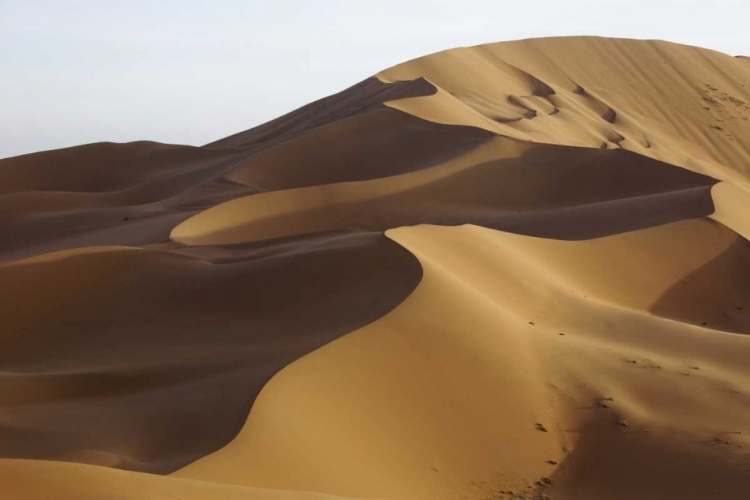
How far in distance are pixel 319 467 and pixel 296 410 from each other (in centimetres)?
50

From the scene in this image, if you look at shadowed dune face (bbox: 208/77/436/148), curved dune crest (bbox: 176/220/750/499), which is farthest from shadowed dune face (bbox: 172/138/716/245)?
shadowed dune face (bbox: 208/77/436/148)

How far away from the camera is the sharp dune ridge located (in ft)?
17.1

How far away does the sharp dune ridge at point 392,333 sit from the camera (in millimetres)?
5223

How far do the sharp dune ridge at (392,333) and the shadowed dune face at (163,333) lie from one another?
24 mm

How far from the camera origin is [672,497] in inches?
206

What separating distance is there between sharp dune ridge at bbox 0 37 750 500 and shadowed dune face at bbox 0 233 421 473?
0.9 inches

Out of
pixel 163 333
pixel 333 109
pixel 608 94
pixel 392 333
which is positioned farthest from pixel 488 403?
pixel 608 94

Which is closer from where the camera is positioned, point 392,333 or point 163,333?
point 392,333

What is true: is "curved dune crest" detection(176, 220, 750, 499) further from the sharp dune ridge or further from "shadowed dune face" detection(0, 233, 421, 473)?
"shadowed dune face" detection(0, 233, 421, 473)

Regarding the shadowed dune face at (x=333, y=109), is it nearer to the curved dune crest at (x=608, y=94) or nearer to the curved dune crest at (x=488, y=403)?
the curved dune crest at (x=608, y=94)

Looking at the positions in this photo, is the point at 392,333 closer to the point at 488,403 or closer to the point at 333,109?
the point at 488,403

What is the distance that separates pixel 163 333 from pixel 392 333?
213 cm

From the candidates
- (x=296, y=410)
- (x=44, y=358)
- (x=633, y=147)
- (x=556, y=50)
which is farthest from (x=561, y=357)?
(x=556, y=50)

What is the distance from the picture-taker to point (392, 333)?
6.41 m
